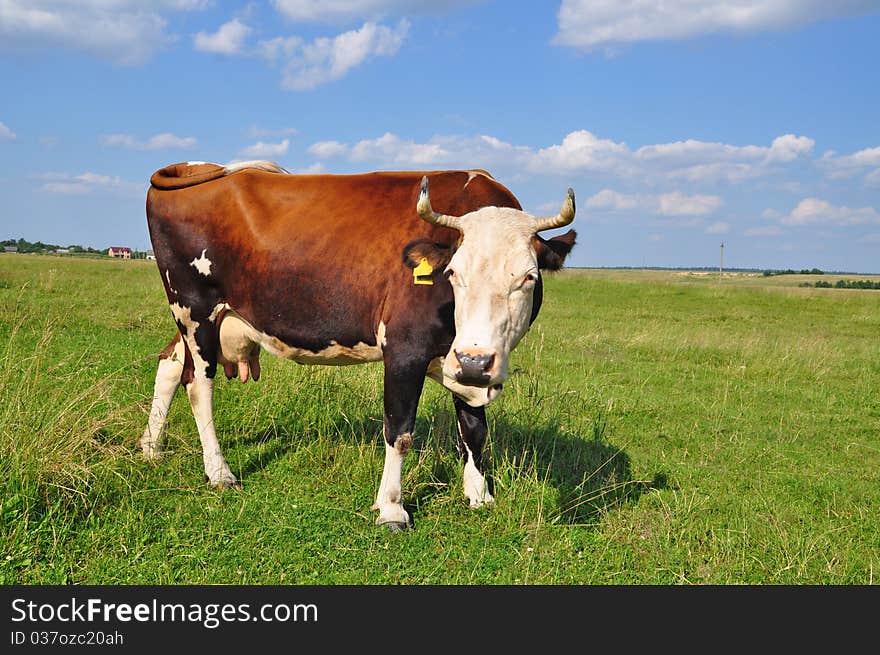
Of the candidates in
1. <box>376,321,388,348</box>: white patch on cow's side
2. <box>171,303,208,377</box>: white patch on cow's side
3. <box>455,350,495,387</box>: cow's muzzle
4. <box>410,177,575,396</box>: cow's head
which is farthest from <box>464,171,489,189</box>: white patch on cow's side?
<box>171,303,208,377</box>: white patch on cow's side

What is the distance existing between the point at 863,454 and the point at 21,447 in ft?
27.2

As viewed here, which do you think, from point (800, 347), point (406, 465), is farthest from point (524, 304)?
point (800, 347)

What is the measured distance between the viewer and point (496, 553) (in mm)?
5039

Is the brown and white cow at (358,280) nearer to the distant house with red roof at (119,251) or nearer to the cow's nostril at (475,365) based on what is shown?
the cow's nostril at (475,365)

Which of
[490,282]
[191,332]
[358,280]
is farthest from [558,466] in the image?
[191,332]

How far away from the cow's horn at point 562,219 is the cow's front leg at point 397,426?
126cm

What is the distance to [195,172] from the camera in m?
6.69

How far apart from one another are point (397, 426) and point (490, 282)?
4.51ft

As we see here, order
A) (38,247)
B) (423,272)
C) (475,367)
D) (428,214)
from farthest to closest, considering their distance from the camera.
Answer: (38,247) < (423,272) < (428,214) < (475,367)

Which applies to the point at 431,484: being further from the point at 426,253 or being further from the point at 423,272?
the point at 426,253

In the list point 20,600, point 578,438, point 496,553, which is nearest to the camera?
point 20,600

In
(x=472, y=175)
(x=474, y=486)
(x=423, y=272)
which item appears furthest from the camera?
(x=474, y=486)

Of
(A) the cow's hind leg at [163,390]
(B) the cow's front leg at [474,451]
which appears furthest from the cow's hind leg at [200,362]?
(B) the cow's front leg at [474,451]

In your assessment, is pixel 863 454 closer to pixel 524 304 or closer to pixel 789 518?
pixel 789 518
